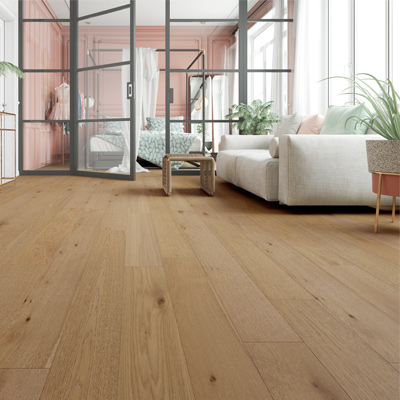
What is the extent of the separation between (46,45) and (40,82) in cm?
52

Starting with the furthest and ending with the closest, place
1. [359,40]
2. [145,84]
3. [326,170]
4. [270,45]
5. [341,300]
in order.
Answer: [145,84], [270,45], [359,40], [326,170], [341,300]

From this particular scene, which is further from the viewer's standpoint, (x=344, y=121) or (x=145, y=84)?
(x=145, y=84)

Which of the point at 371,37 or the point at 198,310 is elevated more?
the point at 371,37

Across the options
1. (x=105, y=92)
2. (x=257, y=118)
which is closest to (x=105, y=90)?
(x=105, y=92)

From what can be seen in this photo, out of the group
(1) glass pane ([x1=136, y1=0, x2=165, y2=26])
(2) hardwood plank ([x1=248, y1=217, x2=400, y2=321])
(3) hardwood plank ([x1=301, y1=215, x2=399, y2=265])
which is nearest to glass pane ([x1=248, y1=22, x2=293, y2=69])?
(1) glass pane ([x1=136, y1=0, x2=165, y2=26])

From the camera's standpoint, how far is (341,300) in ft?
5.09

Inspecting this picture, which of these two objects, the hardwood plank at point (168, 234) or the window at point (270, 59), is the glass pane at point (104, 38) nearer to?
the window at point (270, 59)

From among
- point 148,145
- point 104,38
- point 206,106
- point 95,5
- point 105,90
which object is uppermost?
point 95,5

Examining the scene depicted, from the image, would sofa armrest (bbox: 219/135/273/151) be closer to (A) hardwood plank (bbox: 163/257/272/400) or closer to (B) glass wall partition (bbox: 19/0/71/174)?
(B) glass wall partition (bbox: 19/0/71/174)

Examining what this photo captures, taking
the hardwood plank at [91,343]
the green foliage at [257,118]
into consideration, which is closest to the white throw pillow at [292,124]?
the green foliage at [257,118]

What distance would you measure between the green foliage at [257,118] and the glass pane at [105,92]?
1.53 m

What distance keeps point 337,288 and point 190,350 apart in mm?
714

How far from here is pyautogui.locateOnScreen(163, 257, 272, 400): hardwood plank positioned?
974mm

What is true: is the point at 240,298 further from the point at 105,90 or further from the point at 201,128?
the point at 201,128
